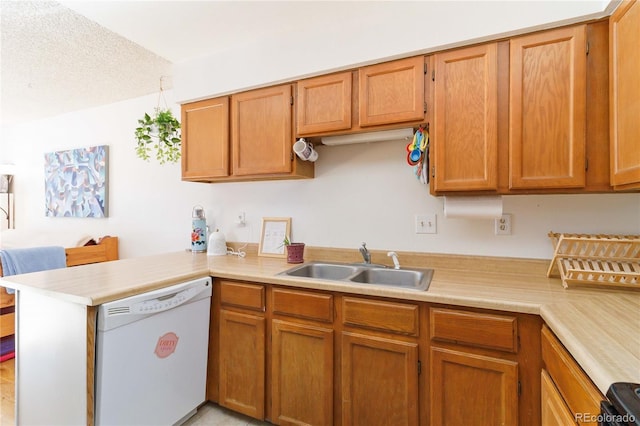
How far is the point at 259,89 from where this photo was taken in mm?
1999

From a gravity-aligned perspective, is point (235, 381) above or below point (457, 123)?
below

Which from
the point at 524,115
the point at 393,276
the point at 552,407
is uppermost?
the point at 524,115

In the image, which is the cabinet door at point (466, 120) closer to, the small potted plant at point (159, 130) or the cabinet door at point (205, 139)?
the cabinet door at point (205, 139)

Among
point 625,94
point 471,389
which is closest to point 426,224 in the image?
point 471,389

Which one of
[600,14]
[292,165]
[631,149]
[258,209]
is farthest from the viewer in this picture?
[258,209]

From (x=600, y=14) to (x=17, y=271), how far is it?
4.16 m

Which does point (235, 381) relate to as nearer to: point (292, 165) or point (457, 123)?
point (292, 165)

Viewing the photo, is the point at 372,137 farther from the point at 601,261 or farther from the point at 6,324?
the point at 6,324

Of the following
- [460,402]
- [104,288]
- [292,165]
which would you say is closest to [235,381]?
[104,288]

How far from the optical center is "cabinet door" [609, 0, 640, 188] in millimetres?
1101

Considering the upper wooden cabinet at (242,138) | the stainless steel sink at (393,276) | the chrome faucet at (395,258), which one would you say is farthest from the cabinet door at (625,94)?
the upper wooden cabinet at (242,138)

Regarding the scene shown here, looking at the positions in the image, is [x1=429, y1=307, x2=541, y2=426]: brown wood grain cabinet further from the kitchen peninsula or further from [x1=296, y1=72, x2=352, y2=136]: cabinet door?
[x1=296, y1=72, x2=352, y2=136]: cabinet door

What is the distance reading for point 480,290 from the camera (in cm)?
129

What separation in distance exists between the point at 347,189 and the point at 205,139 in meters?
1.14
